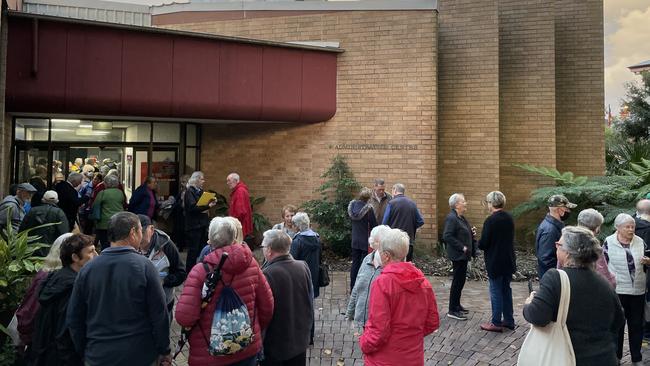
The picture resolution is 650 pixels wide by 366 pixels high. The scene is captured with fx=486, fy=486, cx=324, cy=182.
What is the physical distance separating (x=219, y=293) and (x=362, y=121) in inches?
304

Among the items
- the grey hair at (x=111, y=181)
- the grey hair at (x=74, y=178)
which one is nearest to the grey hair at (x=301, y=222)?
the grey hair at (x=111, y=181)

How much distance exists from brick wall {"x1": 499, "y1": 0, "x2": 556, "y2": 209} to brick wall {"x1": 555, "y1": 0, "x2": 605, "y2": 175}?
961 mm

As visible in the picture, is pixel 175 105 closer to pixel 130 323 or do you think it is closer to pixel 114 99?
pixel 114 99

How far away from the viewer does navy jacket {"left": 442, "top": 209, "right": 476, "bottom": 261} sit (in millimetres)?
6551

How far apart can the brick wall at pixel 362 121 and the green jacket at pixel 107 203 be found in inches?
144

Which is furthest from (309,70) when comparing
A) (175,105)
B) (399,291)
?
(399,291)

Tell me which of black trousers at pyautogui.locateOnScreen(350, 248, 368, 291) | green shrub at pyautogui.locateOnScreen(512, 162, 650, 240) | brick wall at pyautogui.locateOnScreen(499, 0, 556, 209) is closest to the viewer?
Result: black trousers at pyautogui.locateOnScreen(350, 248, 368, 291)

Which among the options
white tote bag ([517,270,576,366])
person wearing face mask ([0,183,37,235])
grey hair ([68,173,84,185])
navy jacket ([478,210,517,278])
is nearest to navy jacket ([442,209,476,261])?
navy jacket ([478,210,517,278])

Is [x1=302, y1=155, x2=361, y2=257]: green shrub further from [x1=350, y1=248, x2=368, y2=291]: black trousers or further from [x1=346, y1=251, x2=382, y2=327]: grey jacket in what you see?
[x1=346, y1=251, x2=382, y2=327]: grey jacket

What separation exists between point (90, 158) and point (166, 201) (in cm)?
194

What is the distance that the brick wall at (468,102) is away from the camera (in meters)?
10.9

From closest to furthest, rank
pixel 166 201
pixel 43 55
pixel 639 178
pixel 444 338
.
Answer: pixel 444 338, pixel 43 55, pixel 639 178, pixel 166 201

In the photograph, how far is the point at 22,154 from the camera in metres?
10.2

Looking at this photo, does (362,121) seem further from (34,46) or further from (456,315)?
(34,46)
